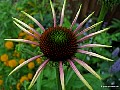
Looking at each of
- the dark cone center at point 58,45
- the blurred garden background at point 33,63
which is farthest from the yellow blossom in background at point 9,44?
the dark cone center at point 58,45

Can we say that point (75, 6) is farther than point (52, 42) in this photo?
Yes

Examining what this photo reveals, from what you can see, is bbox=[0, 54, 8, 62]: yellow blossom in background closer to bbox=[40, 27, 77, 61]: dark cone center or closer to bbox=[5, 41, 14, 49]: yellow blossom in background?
bbox=[5, 41, 14, 49]: yellow blossom in background

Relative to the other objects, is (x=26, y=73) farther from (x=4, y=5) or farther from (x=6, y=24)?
(x=4, y=5)

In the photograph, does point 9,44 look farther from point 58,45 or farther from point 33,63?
point 58,45

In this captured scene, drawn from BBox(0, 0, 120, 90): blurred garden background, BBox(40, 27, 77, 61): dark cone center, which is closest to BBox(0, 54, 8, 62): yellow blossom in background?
BBox(0, 0, 120, 90): blurred garden background

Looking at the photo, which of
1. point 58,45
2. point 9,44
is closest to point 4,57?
point 9,44

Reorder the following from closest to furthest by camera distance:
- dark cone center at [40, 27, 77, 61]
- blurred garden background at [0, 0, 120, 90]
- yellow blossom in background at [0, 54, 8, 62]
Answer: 1. dark cone center at [40, 27, 77, 61]
2. blurred garden background at [0, 0, 120, 90]
3. yellow blossom in background at [0, 54, 8, 62]

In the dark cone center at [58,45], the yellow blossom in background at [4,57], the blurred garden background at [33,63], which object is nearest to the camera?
the dark cone center at [58,45]

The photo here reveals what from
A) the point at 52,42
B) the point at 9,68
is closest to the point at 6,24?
the point at 9,68

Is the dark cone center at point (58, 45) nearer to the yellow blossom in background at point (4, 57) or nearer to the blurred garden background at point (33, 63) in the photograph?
the blurred garden background at point (33, 63)
